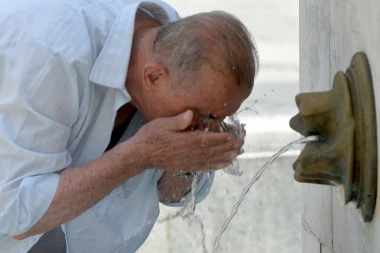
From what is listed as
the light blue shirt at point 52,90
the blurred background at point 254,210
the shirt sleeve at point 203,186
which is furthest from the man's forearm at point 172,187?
the blurred background at point 254,210

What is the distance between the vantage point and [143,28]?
2.20m

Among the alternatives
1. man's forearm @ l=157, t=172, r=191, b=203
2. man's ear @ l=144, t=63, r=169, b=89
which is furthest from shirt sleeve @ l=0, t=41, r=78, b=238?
man's forearm @ l=157, t=172, r=191, b=203

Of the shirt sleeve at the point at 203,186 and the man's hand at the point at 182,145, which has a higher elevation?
the man's hand at the point at 182,145

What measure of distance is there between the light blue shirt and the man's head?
0.09 metres

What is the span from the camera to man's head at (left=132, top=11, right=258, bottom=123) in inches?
80.1

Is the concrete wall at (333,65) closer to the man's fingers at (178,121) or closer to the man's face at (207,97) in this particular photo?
the man's face at (207,97)

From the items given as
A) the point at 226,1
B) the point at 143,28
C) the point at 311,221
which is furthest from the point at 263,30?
the point at 143,28

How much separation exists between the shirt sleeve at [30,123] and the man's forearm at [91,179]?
3 centimetres

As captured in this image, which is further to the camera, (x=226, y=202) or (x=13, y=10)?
(x=226, y=202)

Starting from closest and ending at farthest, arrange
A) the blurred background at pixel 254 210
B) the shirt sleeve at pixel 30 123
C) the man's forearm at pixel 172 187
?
the shirt sleeve at pixel 30 123
the man's forearm at pixel 172 187
the blurred background at pixel 254 210

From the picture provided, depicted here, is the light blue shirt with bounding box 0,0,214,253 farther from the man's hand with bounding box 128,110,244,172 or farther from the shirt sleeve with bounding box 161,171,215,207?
the shirt sleeve with bounding box 161,171,215,207

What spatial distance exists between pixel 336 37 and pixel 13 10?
74cm

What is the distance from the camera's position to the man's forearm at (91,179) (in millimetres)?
2105

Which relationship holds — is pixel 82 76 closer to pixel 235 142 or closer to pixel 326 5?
pixel 235 142
